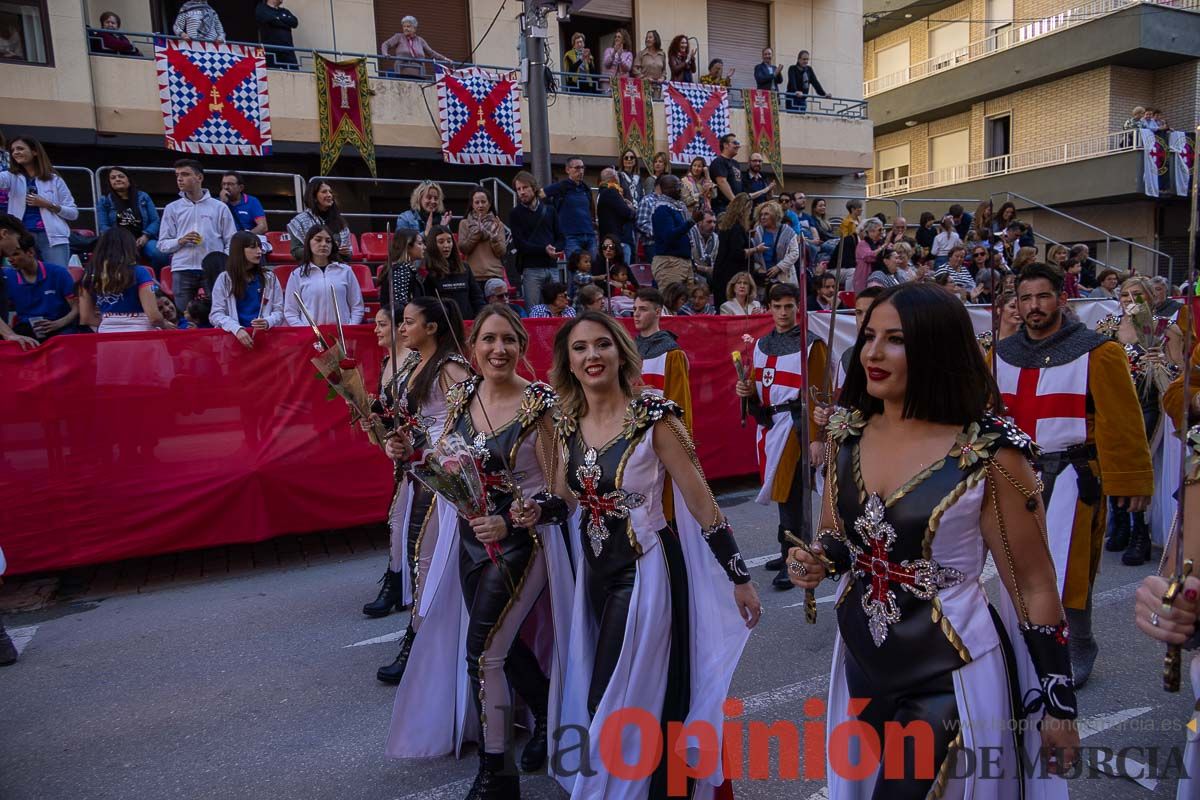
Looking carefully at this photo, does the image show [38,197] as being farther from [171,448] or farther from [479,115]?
[479,115]

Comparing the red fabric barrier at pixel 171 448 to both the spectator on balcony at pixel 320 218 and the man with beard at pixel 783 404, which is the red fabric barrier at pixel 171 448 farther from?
the man with beard at pixel 783 404

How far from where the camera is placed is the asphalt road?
3627 millimetres

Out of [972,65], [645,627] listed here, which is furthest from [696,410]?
[972,65]

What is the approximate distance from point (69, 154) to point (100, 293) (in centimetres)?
838

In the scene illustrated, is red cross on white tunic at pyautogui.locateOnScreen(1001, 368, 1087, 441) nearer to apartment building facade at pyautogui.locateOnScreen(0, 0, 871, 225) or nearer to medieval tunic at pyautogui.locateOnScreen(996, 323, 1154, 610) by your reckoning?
medieval tunic at pyautogui.locateOnScreen(996, 323, 1154, 610)

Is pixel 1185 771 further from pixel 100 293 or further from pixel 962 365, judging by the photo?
pixel 100 293

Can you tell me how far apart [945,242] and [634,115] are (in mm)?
6137

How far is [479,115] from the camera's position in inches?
563

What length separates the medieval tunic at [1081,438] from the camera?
4.15 metres

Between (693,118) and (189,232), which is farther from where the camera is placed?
→ (693,118)

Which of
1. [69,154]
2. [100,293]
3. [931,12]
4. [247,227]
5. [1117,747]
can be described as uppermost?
[931,12]

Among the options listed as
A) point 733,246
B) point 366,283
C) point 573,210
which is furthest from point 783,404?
point 366,283

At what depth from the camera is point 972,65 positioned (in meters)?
27.1

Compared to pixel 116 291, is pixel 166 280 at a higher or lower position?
higher
